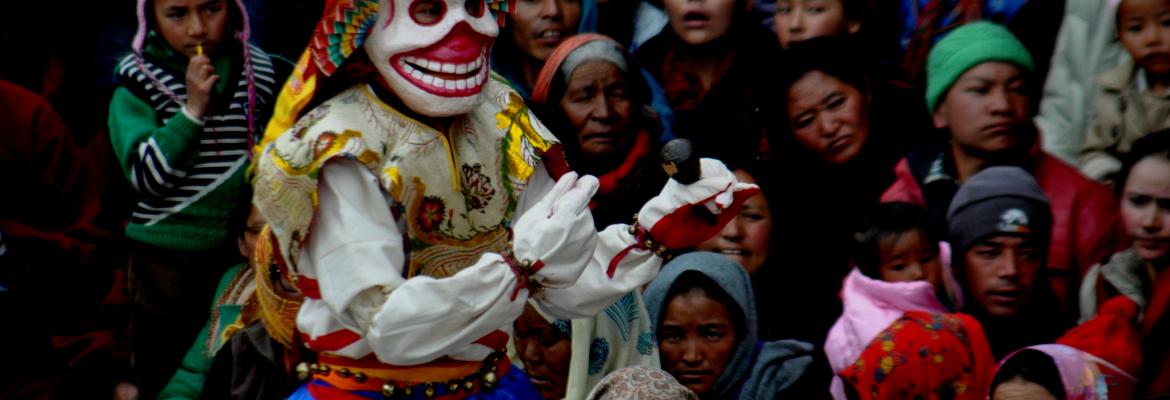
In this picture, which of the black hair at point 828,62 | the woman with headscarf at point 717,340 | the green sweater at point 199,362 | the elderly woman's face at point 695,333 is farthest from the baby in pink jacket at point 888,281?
the green sweater at point 199,362

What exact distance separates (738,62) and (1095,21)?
51.3 inches

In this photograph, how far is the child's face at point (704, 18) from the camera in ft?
21.8

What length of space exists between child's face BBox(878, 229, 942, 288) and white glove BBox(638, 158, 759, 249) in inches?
54.5

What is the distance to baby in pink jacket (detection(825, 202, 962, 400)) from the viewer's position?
18.2 ft

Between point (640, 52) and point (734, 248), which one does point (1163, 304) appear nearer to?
point (734, 248)

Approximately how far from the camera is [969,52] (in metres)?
6.04

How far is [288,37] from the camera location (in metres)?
7.41

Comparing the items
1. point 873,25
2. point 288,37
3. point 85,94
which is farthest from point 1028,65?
point 85,94

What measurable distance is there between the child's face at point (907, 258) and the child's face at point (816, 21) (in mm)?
1108

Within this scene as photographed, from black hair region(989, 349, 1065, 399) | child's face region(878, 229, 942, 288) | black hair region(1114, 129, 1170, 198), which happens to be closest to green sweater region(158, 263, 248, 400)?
child's face region(878, 229, 942, 288)

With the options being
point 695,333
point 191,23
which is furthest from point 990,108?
point 191,23

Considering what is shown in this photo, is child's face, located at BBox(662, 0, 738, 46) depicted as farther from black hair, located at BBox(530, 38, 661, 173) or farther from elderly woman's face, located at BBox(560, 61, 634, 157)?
elderly woman's face, located at BBox(560, 61, 634, 157)

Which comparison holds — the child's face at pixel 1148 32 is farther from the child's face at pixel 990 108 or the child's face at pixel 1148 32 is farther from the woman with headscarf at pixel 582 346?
the woman with headscarf at pixel 582 346

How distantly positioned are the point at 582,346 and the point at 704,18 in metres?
1.61
